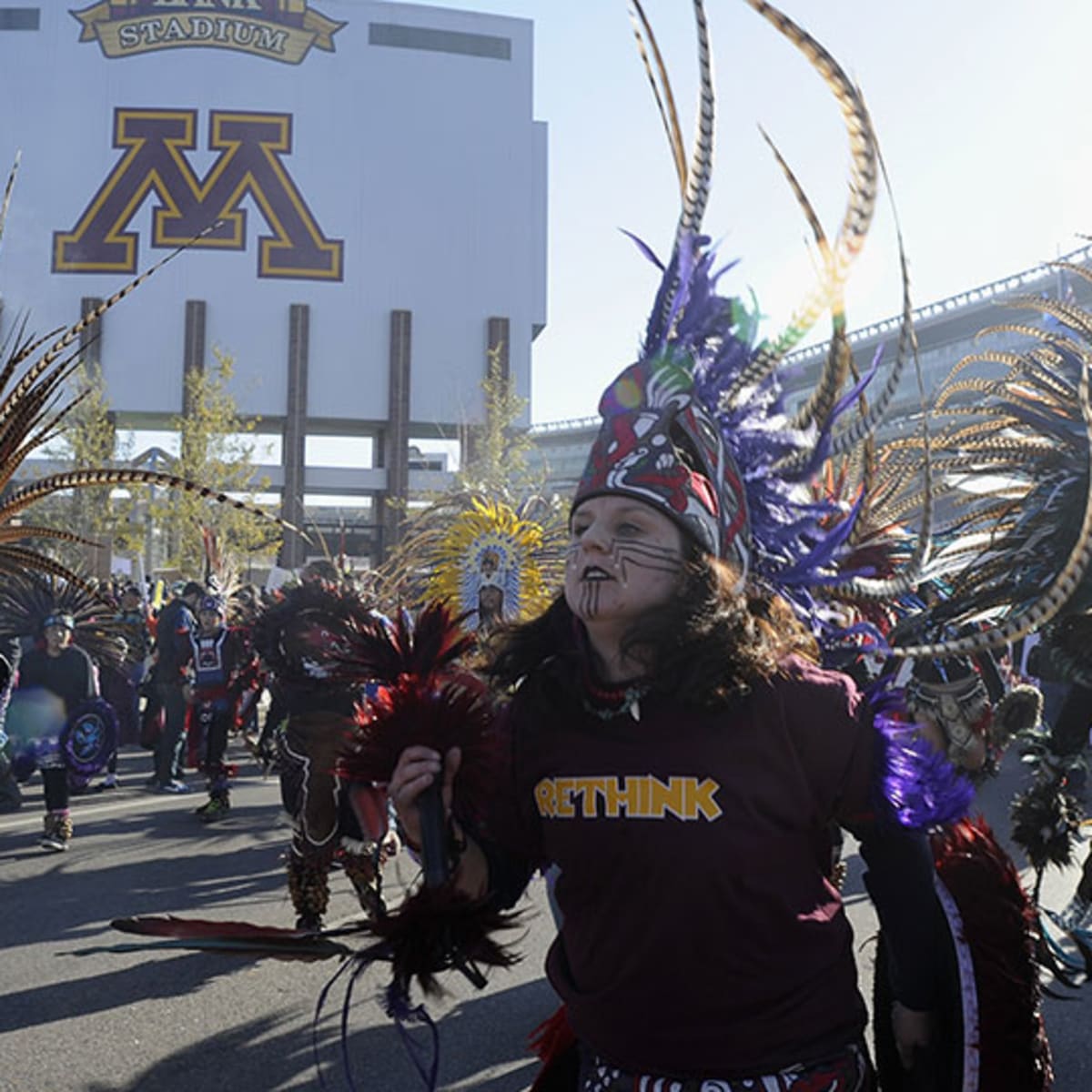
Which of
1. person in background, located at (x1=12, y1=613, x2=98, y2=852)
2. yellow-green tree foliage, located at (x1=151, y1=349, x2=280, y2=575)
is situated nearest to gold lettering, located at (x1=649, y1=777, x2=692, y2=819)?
person in background, located at (x1=12, y1=613, x2=98, y2=852)

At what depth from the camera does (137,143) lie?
34.4 meters

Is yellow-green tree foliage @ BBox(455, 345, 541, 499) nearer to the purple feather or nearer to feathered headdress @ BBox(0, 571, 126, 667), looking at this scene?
feathered headdress @ BBox(0, 571, 126, 667)

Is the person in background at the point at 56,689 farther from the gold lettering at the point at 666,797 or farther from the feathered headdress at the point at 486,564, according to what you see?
the gold lettering at the point at 666,797

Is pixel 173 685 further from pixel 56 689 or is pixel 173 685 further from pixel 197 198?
pixel 197 198

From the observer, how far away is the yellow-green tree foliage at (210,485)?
22.3 meters

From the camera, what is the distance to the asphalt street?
3.73 meters

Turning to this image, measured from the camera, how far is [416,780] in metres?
1.81

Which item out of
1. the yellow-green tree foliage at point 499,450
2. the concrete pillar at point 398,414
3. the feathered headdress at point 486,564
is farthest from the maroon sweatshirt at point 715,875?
the concrete pillar at point 398,414

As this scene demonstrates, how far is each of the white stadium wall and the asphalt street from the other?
2752 cm

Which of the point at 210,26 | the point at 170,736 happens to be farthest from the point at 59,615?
the point at 210,26

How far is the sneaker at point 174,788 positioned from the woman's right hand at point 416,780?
28.2 ft

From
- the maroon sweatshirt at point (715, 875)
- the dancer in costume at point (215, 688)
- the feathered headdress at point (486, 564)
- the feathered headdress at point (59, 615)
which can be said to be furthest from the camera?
the dancer in costume at point (215, 688)

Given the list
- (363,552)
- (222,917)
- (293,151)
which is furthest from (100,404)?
(222,917)

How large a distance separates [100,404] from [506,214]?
636 inches
